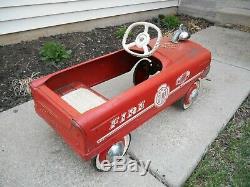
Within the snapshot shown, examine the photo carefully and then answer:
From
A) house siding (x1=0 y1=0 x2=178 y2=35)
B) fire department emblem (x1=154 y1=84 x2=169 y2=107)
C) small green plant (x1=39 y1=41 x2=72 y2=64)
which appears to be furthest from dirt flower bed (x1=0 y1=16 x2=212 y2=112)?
fire department emblem (x1=154 y1=84 x2=169 y2=107)

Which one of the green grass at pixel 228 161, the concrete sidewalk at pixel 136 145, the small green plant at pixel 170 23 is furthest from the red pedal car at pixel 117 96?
the small green plant at pixel 170 23

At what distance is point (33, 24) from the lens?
4.40m

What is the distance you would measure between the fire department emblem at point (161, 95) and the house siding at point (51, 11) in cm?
280

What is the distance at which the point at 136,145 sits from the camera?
271 cm

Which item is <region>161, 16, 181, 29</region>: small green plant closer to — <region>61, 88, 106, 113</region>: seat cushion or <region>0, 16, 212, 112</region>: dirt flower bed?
<region>0, 16, 212, 112</region>: dirt flower bed

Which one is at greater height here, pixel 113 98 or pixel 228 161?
pixel 113 98

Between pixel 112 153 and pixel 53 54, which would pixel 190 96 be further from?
pixel 53 54

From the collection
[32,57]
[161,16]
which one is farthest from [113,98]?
[161,16]

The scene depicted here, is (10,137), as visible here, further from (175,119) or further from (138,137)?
(175,119)

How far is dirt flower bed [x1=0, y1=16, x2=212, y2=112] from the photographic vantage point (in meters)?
3.35

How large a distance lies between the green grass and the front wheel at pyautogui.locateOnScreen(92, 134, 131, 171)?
64 cm

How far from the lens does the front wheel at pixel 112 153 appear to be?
2.32 metres

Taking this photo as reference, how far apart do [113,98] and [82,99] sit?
1.67 ft

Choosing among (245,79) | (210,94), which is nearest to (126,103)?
(210,94)
